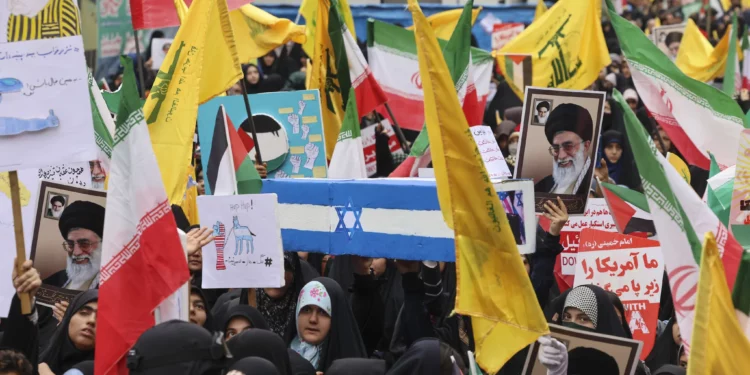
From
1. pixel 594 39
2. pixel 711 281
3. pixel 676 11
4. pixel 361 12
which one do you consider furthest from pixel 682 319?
pixel 676 11

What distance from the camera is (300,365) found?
5461mm

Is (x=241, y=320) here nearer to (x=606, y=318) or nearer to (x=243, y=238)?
(x=243, y=238)

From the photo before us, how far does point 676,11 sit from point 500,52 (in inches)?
289

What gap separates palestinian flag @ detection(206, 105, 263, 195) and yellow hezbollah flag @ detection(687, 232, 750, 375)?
3.30 m

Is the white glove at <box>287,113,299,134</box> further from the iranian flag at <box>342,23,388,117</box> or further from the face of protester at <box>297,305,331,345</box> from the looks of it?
the face of protester at <box>297,305,331,345</box>

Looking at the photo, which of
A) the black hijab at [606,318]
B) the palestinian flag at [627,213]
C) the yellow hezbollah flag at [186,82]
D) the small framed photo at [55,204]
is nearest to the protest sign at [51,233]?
the small framed photo at [55,204]

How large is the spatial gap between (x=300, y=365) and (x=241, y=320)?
34 cm

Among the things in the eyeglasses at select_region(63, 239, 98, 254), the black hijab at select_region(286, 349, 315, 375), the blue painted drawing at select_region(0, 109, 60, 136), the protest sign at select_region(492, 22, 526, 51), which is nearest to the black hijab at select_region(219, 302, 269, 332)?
the black hijab at select_region(286, 349, 315, 375)

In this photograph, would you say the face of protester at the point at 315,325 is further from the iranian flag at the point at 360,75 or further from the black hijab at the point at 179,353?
the iranian flag at the point at 360,75

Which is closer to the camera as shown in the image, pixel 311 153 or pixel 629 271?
pixel 629 271

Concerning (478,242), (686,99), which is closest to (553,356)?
(478,242)

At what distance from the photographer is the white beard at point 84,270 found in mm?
5711

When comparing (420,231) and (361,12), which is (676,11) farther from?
(420,231)

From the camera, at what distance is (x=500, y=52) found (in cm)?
1066
